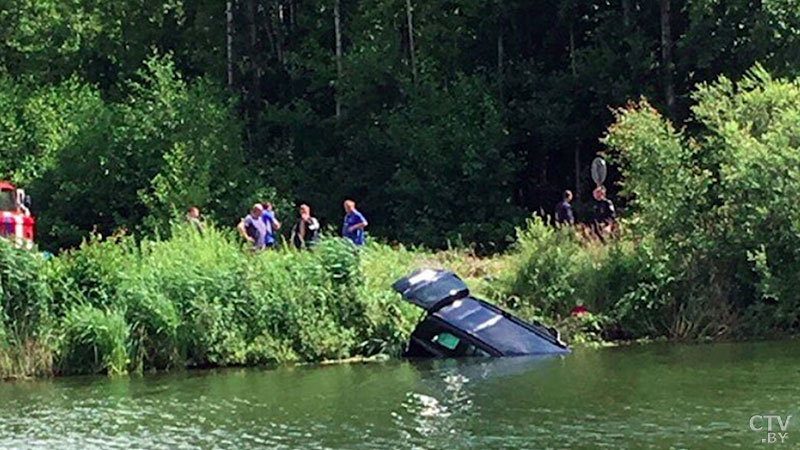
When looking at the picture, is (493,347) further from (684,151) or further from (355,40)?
(355,40)

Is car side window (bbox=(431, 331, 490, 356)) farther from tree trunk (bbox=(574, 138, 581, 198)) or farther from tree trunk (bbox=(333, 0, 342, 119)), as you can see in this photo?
tree trunk (bbox=(333, 0, 342, 119))

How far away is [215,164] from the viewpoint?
40.9 m

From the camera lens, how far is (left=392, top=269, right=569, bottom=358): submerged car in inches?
875

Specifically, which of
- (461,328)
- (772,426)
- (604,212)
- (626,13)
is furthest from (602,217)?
(772,426)

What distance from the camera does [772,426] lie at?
48.3 ft

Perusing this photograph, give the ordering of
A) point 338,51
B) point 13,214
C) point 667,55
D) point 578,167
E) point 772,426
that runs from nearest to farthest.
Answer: point 772,426 < point 13,214 < point 667,55 < point 578,167 < point 338,51

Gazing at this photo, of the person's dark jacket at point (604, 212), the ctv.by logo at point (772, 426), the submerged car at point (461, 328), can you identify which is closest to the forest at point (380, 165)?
the person's dark jacket at point (604, 212)

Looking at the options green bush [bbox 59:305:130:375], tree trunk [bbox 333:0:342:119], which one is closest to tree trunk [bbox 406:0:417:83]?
tree trunk [bbox 333:0:342:119]

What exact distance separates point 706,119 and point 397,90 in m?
18.2

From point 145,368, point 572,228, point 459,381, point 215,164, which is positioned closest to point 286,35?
point 215,164

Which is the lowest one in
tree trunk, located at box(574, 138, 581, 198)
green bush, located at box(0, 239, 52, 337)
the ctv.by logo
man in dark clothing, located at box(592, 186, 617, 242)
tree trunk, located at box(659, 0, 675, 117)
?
the ctv.by logo

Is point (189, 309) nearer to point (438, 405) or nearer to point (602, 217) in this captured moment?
point (438, 405)

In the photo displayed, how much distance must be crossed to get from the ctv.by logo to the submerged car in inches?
281

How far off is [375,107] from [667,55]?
375 inches
